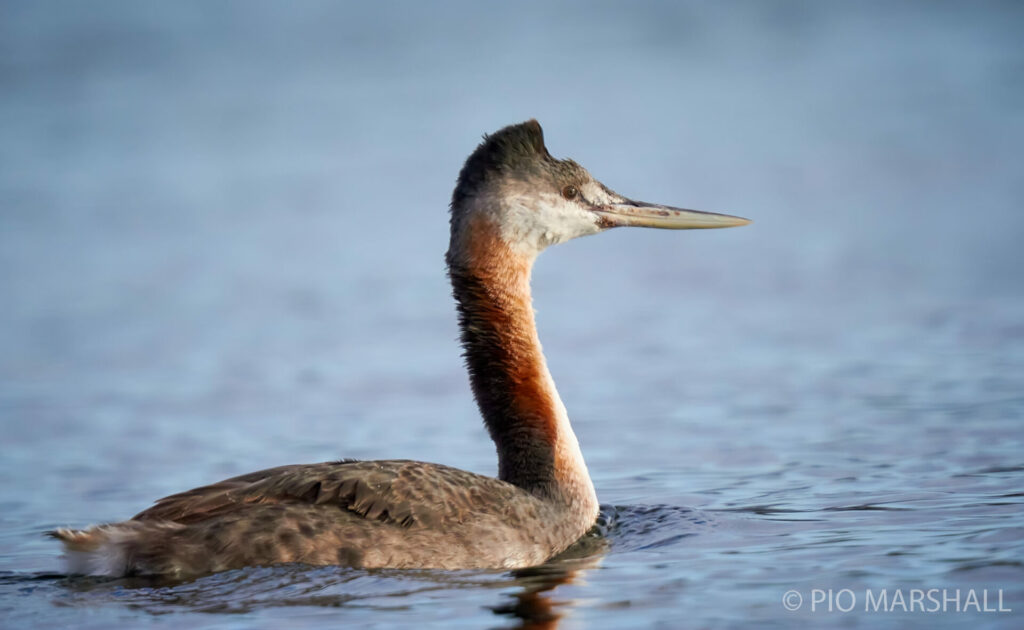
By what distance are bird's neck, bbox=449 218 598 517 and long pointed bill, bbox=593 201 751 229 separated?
0.75 m

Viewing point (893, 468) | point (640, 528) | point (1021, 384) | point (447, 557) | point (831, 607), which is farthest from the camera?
point (1021, 384)

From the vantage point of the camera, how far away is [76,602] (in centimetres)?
742

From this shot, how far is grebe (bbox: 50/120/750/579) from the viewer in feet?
25.1

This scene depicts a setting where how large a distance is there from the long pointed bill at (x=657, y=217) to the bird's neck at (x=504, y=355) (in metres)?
0.75

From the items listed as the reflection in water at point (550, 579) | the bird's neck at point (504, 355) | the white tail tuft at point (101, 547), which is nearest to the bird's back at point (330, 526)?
the white tail tuft at point (101, 547)

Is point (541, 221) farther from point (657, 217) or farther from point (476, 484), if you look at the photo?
point (476, 484)

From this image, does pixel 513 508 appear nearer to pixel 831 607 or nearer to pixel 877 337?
pixel 831 607

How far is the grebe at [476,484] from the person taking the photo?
7.66 m

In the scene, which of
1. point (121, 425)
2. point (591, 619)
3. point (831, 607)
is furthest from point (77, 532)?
point (121, 425)

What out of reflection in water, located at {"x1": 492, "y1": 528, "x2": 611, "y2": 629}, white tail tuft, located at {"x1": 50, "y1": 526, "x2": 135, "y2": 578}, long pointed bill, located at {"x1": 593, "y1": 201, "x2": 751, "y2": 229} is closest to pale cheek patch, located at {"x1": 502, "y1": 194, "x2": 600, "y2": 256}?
long pointed bill, located at {"x1": 593, "y1": 201, "x2": 751, "y2": 229}

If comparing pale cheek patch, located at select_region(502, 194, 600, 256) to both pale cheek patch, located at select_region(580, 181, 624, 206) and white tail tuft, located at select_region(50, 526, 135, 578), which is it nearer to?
pale cheek patch, located at select_region(580, 181, 624, 206)

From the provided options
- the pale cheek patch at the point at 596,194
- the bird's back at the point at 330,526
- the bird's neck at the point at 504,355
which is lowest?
the bird's back at the point at 330,526

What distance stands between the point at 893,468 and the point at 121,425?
19.2ft

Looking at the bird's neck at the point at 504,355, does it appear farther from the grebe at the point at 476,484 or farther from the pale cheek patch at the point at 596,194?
the pale cheek patch at the point at 596,194
